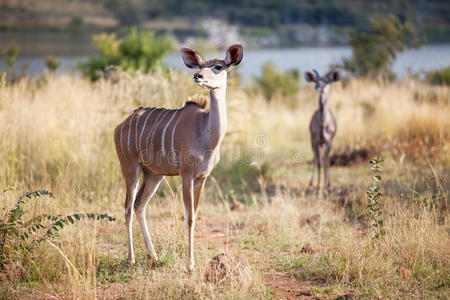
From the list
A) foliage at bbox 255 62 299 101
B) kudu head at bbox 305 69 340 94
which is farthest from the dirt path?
foliage at bbox 255 62 299 101

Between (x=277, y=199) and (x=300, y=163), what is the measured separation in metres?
4.13

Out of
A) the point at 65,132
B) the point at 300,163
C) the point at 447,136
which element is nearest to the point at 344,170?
the point at 300,163

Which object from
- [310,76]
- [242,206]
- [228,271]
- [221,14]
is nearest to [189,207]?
[228,271]

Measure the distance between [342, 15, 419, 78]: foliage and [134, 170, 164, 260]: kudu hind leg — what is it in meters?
16.4

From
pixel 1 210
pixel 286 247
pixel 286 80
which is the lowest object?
pixel 286 247

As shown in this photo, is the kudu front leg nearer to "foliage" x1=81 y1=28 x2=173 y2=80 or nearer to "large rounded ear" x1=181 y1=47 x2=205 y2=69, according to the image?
"large rounded ear" x1=181 y1=47 x2=205 y2=69

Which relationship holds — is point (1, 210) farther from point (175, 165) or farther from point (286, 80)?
point (286, 80)

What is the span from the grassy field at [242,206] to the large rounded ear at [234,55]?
4.89ft

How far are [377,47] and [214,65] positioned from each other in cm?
1792

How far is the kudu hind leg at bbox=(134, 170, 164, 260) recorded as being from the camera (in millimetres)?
5523

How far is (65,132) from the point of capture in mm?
8484

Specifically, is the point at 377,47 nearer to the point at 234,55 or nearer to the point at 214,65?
the point at 234,55

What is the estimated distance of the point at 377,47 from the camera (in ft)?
70.5

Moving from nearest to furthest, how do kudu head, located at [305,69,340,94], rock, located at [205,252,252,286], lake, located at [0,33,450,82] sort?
rock, located at [205,252,252,286] < kudu head, located at [305,69,340,94] < lake, located at [0,33,450,82]
